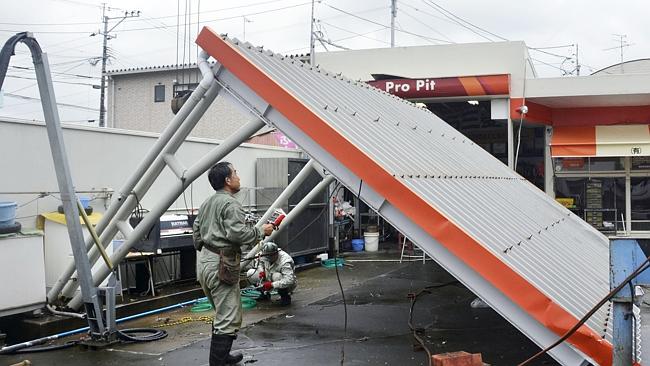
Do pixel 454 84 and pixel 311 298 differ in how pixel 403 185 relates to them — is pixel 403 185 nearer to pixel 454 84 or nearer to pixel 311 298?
pixel 311 298

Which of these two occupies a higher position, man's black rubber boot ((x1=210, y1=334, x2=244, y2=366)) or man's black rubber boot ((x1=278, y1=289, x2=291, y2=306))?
man's black rubber boot ((x1=210, y1=334, x2=244, y2=366))

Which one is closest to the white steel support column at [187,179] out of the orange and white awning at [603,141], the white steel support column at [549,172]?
the orange and white awning at [603,141]

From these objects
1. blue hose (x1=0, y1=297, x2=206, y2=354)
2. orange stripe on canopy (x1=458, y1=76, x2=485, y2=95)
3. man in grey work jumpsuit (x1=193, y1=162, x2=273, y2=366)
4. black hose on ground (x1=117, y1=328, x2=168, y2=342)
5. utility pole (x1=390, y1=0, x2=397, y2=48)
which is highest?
utility pole (x1=390, y1=0, x2=397, y2=48)

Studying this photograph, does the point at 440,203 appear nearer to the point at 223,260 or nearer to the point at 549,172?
the point at 223,260

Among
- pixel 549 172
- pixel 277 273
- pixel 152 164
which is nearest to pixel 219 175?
pixel 152 164

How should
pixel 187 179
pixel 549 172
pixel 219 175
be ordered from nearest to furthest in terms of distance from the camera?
1. pixel 219 175
2. pixel 187 179
3. pixel 549 172

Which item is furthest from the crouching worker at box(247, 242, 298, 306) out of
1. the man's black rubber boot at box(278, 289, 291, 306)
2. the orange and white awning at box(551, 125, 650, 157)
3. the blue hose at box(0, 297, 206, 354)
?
the orange and white awning at box(551, 125, 650, 157)

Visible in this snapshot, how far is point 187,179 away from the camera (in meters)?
6.45

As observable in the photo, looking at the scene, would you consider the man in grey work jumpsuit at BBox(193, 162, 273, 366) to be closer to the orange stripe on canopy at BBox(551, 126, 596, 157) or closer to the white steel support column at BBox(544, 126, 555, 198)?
the orange stripe on canopy at BBox(551, 126, 596, 157)

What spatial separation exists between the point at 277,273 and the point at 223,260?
3851mm

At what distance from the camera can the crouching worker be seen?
918 cm

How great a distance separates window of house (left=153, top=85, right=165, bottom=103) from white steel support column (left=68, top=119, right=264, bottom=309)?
64.8 ft

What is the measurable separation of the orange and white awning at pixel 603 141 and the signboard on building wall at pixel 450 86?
2124mm

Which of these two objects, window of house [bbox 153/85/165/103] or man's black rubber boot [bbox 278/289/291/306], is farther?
window of house [bbox 153/85/165/103]
